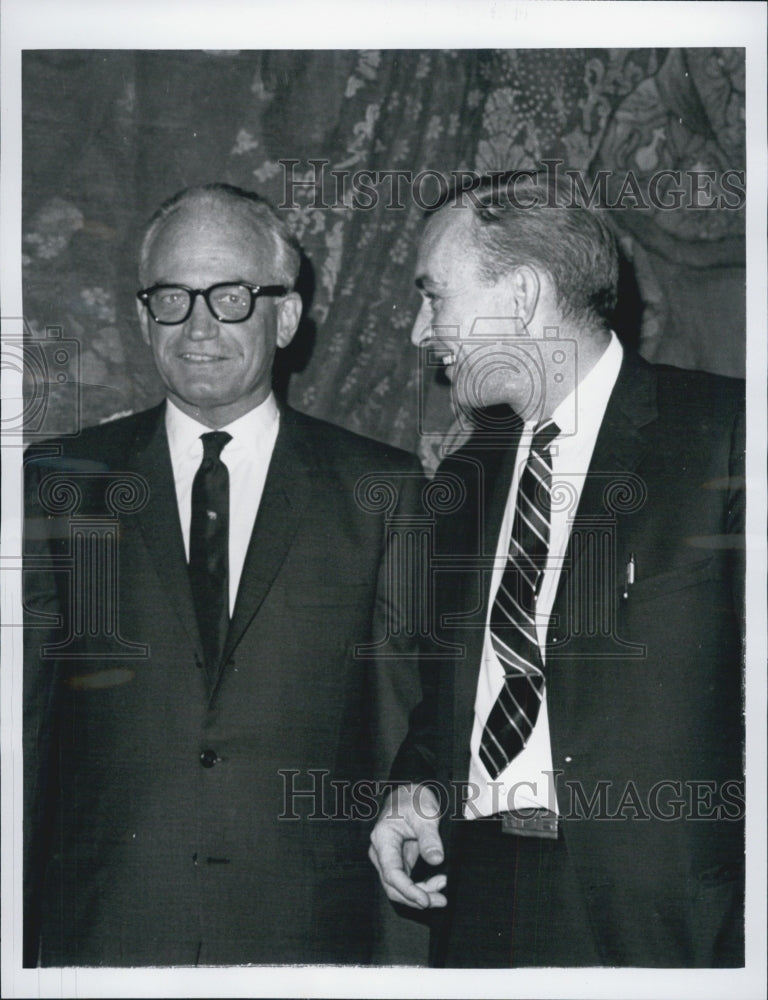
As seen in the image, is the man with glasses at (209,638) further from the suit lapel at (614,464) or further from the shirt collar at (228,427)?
the suit lapel at (614,464)

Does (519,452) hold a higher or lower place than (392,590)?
higher

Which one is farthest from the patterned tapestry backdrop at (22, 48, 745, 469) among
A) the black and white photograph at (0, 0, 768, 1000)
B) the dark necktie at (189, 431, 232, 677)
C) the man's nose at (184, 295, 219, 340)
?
the dark necktie at (189, 431, 232, 677)

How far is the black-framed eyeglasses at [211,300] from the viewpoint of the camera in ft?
6.75

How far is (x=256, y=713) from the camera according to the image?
6.77 feet

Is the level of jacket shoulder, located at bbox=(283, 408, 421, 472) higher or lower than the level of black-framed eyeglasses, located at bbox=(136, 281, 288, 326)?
lower

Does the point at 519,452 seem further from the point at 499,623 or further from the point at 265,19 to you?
the point at 265,19

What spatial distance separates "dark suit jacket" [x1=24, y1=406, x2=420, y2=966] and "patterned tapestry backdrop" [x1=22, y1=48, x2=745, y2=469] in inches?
5.3

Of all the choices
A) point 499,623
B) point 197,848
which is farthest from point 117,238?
point 197,848

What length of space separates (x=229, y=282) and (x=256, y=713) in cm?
89

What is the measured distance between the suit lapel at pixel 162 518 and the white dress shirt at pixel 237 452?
0.06 feet

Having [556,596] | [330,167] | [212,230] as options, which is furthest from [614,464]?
[212,230]

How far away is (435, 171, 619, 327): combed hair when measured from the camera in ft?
6.78

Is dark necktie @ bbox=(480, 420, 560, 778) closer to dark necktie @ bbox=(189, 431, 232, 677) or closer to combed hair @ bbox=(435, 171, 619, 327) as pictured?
combed hair @ bbox=(435, 171, 619, 327)

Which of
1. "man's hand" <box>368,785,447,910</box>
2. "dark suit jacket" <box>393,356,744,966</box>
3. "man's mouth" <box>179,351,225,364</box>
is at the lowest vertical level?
"man's hand" <box>368,785,447,910</box>
